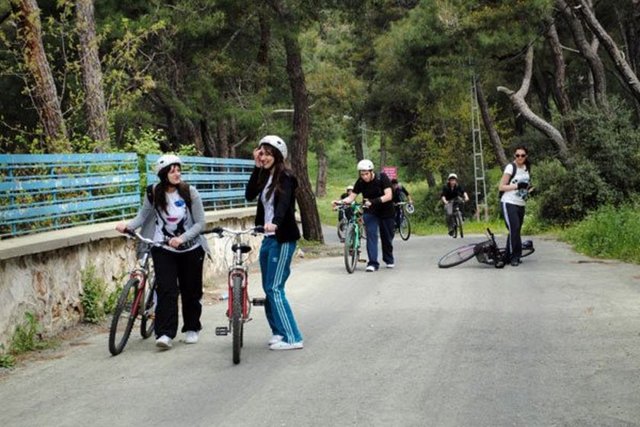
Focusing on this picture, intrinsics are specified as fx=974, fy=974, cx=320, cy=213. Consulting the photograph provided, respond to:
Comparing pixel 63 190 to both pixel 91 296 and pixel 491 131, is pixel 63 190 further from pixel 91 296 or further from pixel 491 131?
pixel 491 131

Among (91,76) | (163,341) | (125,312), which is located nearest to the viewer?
(163,341)

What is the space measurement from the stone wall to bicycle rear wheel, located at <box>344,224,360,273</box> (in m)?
4.31

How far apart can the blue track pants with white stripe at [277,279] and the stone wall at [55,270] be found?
8.09 feet

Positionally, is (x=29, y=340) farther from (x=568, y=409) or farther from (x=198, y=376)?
(x=568, y=409)

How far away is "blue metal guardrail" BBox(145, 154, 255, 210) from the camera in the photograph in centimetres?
1744

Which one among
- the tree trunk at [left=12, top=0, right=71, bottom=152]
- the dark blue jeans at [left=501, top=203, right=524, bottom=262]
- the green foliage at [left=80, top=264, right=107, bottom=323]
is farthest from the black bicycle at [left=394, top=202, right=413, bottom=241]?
the green foliage at [left=80, top=264, right=107, bottom=323]

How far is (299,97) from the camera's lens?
26953mm

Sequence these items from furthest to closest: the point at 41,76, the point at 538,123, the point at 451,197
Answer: the point at 538,123
the point at 451,197
the point at 41,76

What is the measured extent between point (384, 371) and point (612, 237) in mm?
11888

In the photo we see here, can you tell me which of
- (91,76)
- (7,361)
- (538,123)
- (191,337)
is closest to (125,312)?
(191,337)

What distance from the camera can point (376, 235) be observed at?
53.3 feet

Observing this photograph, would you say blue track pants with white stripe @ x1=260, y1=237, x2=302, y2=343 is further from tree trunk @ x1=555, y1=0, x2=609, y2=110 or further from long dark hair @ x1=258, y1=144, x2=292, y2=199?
tree trunk @ x1=555, y1=0, x2=609, y2=110

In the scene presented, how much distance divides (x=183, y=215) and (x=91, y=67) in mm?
9820

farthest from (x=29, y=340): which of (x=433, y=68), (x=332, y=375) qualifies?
(x=433, y=68)
